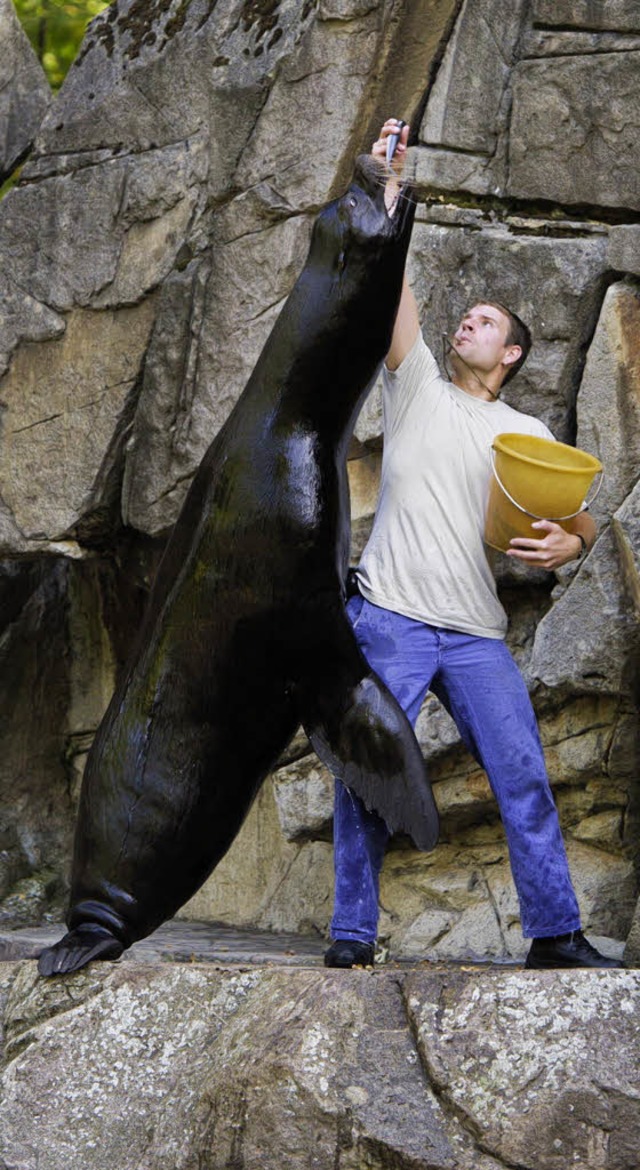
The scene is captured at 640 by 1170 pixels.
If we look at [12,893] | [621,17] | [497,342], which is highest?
[621,17]

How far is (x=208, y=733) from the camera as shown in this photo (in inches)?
162

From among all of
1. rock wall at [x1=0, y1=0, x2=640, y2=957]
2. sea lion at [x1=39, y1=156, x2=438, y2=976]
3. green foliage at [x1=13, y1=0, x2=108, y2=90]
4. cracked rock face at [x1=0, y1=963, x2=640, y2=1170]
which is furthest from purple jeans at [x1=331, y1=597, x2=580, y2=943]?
green foliage at [x1=13, y1=0, x2=108, y2=90]

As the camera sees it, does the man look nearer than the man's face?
Yes

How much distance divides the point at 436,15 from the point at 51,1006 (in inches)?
170

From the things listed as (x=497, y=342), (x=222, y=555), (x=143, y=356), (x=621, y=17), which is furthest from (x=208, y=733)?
(x=621, y=17)

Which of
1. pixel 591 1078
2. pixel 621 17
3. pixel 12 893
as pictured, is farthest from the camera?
pixel 12 893

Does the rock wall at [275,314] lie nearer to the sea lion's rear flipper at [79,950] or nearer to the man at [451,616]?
the man at [451,616]

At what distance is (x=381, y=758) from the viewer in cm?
393

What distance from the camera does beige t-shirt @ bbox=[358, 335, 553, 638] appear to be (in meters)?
4.10

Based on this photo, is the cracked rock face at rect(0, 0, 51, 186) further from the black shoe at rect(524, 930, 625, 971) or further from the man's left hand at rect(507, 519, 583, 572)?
the black shoe at rect(524, 930, 625, 971)

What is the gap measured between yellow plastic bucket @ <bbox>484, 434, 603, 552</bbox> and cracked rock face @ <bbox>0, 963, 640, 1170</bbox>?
1.23 metres

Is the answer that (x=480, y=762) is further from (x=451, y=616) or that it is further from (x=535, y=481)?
(x=535, y=481)

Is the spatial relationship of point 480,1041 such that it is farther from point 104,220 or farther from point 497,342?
point 104,220

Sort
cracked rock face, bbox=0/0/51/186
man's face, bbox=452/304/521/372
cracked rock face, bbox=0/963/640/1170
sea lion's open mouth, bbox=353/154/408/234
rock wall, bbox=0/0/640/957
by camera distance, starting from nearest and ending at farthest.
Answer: cracked rock face, bbox=0/963/640/1170 < sea lion's open mouth, bbox=353/154/408/234 < man's face, bbox=452/304/521/372 < rock wall, bbox=0/0/640/957 < cracked rock face, bbox=0/0/51/186
